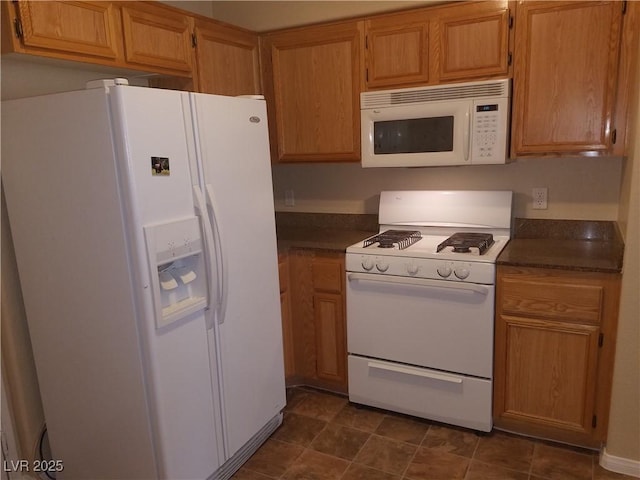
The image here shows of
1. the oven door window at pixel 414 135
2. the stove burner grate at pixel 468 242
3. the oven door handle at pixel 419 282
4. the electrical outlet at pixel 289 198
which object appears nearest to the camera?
the oven door handle at pixel 419 282

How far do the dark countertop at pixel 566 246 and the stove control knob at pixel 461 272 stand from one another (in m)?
0.15

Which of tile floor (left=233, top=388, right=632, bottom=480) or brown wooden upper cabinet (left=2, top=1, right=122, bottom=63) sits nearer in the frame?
brown wooden upper cabinet (left=2, top=1, right=122, bottom=63)

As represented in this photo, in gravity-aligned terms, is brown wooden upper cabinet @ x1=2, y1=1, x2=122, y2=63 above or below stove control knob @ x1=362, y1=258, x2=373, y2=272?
above

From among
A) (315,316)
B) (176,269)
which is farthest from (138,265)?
(315,316)

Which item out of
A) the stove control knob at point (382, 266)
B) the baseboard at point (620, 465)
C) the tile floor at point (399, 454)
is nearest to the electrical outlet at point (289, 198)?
the stove control knob at point (382, 266)

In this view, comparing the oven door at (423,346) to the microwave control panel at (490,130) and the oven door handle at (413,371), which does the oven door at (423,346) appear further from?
the microwave control panel at (490,130)

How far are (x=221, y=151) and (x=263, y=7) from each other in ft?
4.96

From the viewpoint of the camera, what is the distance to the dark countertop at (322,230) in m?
2.69

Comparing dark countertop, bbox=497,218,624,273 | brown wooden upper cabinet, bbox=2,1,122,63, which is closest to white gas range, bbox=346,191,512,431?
dark countertop, bbox=497,218,624,273

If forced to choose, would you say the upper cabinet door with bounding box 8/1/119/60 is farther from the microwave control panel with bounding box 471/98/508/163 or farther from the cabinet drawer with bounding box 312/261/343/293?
the microwave control panel with bounding box 471/98/508/163

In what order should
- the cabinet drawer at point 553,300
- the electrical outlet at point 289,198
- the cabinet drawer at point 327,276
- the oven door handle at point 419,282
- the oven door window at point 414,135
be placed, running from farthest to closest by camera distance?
the electrical outlet at point 289,198 < the cabinet drawer at point 327,276 < the oven door window at point 414,135 < the oven door handle at point 419,282 < the cabinet drawer at point 553,300

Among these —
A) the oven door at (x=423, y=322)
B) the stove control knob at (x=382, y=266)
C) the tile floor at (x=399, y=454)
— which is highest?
the stove control knob at (x=382, y=266)

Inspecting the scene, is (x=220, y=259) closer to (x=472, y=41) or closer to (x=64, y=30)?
(x=64, y=30)

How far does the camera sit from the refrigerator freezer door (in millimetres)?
1930
